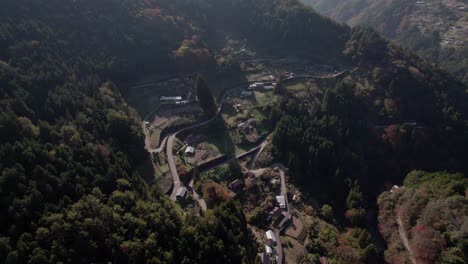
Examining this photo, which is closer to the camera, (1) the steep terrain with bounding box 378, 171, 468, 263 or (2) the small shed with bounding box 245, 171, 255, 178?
(1) the steep terrain with bounding box 378, 171, 468, 263

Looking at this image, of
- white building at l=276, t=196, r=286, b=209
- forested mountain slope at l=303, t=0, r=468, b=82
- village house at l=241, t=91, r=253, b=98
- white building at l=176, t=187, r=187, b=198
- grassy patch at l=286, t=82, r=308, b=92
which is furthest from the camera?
forested mountain slope at l=303, t=0, r=468, b=82

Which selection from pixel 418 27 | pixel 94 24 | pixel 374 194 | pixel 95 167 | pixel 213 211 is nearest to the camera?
pixel 213 211

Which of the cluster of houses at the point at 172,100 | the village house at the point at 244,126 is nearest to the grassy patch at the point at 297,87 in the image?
the village house at the point at 244,126

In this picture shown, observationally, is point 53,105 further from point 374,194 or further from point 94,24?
point 374,194

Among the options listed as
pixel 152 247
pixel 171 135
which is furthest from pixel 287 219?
pixel 171 135

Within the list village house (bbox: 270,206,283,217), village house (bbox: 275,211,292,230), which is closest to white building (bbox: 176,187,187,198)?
village house (bbox: 270,206,283,217)

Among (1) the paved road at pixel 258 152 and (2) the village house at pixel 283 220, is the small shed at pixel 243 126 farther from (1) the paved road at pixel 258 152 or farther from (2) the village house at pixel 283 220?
(2) the village house at pixel 283 220

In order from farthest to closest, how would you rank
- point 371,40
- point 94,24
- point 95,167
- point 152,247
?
point 371,40 < point 94,24 < point 95,167 < point 152,247

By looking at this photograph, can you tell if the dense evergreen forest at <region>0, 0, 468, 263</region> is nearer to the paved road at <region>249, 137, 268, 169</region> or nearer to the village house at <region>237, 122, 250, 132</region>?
the paved road at <region>249, 137, 268, 169</region>

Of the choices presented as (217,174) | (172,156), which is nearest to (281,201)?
(217,174)
